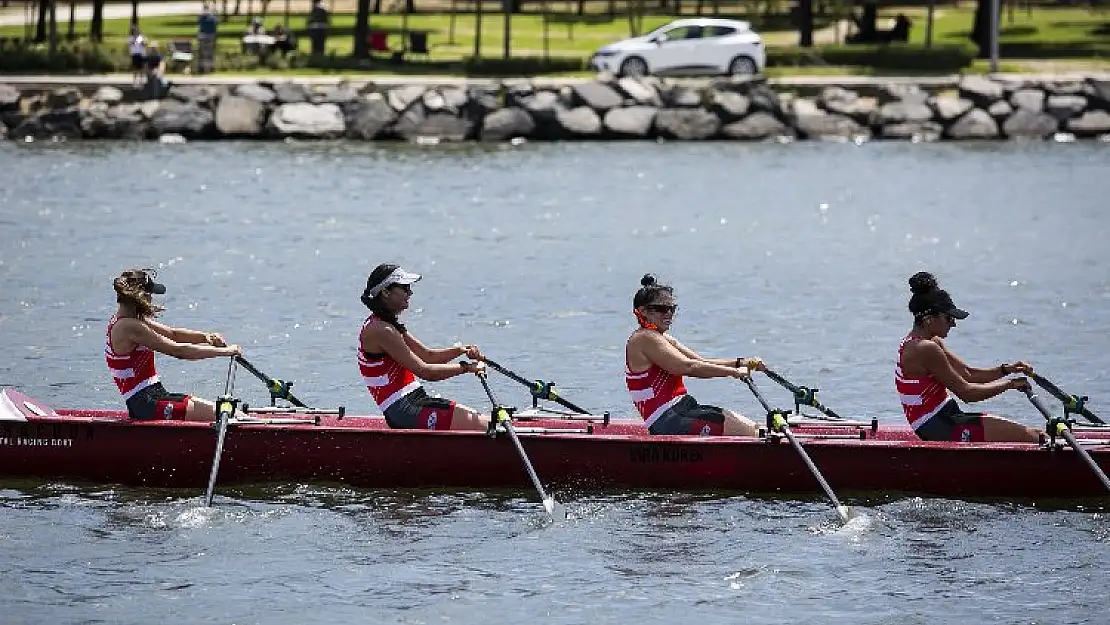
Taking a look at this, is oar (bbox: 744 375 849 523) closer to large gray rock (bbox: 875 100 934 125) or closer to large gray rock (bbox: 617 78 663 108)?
large gray rock (bbox: 617 78 663 108)

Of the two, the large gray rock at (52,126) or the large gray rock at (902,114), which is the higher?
the large gray rock at (902,114)

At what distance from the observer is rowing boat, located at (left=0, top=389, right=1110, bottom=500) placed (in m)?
16.8

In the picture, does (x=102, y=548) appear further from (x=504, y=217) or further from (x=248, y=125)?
(x=248, y=125)

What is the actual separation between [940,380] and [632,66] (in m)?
36.5

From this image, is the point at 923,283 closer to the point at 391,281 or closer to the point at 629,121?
the point at 391,281

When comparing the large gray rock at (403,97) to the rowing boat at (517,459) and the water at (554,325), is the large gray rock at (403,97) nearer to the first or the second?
the water at (554,325)

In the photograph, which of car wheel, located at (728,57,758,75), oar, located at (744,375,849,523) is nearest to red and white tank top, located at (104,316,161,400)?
oar, located at (744,375,849,523)

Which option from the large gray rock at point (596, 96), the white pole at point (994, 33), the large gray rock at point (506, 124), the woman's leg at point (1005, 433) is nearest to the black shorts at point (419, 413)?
the woman's leg at point (1005, 433)

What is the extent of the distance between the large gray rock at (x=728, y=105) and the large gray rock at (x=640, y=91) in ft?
4.29

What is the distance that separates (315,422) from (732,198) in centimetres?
2420

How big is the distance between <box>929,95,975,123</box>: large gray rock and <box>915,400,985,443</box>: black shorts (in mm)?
34065

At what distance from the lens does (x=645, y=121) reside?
164 ft

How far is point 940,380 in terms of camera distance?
16.7 metres

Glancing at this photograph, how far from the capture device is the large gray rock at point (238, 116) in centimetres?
4938
